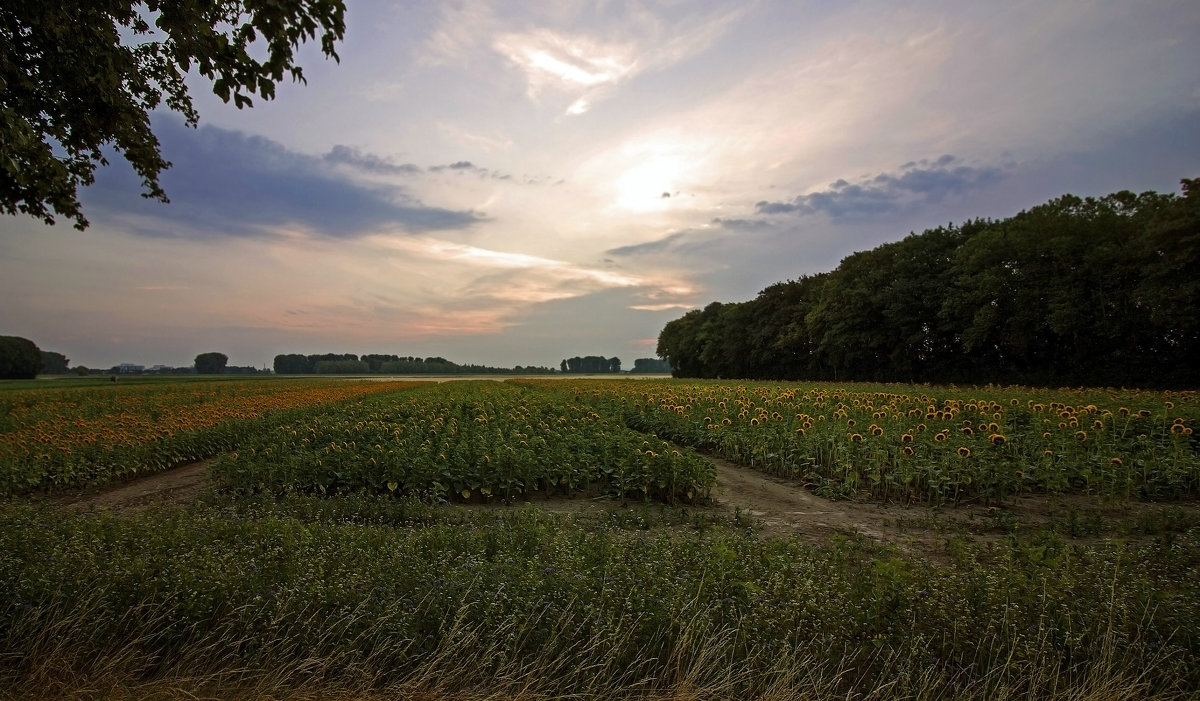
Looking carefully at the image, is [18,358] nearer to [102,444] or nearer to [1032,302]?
[102,444]

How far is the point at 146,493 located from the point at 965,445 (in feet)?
51.0

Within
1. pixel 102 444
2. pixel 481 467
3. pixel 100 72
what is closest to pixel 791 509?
pixel 481 467

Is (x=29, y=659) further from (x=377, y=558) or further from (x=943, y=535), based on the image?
(x=943, y=535)

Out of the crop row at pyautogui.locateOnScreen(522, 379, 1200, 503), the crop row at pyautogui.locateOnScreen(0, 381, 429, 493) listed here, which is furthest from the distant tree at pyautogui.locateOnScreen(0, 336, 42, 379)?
the crop row at pyautogui.locateOnScreen(522, 379, 1200, 503)

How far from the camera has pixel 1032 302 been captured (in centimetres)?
3519

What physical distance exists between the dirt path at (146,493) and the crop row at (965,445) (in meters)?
11.2

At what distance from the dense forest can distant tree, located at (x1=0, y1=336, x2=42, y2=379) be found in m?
109

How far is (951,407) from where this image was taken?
13656 millimetres

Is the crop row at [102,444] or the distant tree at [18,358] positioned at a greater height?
the distant tree at [18,358]

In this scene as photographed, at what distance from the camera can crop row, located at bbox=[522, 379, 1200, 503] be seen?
28.8ft

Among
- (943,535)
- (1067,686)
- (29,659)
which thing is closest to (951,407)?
(943,535)

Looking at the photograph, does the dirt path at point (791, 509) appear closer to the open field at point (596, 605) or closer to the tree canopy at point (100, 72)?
the open field at point (596, 605)

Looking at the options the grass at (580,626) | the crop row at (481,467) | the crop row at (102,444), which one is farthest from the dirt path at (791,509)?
the crop row at (102,444)

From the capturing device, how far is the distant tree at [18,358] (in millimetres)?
80875
